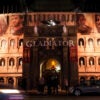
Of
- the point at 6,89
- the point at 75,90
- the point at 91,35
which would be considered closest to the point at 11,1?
the point at 91,35

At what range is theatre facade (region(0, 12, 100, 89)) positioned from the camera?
49.9m

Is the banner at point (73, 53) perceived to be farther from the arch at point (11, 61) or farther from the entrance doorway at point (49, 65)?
the arch at point (11, 61)

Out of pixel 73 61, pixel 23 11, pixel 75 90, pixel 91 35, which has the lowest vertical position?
pixel 75 90

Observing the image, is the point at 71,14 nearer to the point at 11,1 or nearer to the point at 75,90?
the point at 11,1

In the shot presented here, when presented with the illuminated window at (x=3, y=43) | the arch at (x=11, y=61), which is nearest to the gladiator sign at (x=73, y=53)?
the arch at (x=11, y=61)

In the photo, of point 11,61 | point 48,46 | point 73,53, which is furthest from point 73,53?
point 11,61

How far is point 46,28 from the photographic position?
50.6 m

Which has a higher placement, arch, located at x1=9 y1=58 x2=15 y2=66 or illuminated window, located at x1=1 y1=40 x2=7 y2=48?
illuminated window, located at x1=1 y1=40 x2=7 y2=48

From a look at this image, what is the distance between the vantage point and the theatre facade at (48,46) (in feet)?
164

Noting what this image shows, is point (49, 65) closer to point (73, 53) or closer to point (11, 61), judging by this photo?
point (73, 53)

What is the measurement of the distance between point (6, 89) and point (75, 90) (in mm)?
22858

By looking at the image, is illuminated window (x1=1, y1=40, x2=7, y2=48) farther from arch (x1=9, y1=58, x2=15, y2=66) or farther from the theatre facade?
arch (x1=9, y1=58, x2=15, y2=66)

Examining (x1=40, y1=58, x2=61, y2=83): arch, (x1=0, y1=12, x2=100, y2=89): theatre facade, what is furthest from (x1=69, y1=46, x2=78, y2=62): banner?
(x1=40, y1=58, x2=61, y2=83): arch

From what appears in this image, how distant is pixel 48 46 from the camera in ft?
165
